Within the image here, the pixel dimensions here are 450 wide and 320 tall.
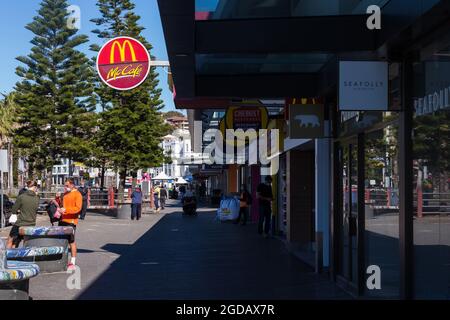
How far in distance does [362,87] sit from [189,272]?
18.5 ft

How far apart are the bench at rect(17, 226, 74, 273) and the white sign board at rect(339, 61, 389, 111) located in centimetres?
639

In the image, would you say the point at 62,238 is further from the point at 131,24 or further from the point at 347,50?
the point at 131,24

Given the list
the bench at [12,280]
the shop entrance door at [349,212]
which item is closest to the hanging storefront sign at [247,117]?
the shop entrance door at [349,212]

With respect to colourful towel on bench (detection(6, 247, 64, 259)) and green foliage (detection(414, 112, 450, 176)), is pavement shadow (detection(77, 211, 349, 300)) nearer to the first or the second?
colourful towel on bench (detection(6, 247, 64, 259))

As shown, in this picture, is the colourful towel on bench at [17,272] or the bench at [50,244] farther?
the bench at [50,244]

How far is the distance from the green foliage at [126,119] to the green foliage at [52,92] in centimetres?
151

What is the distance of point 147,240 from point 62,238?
7425 mm

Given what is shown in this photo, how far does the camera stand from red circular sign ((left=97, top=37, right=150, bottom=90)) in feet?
49.7

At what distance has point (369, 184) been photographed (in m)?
9.98

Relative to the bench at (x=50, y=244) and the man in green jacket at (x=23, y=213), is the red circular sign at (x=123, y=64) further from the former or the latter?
the bench at (x=50, y=244)

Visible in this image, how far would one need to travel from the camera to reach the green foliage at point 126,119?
44.7 metres

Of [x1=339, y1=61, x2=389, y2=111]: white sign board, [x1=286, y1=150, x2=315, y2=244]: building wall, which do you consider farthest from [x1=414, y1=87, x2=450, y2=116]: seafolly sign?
[x1=286, y1=150, x2=315, y2=244]: building wall

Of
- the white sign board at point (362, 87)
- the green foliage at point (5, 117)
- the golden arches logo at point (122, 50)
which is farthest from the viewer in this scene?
the green foliage at point (5, 117)
